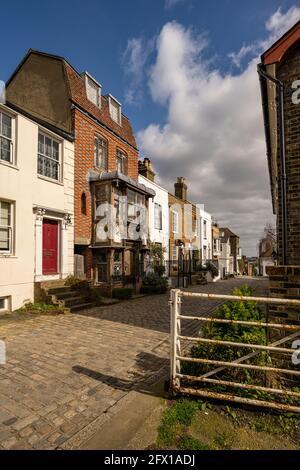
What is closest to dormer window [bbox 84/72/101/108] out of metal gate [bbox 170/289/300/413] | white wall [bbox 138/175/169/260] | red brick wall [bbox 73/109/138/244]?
red brick wall [bbox 73/109/138/244]

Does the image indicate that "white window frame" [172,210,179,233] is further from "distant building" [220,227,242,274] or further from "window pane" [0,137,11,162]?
"distant building" [220,227,242,274]

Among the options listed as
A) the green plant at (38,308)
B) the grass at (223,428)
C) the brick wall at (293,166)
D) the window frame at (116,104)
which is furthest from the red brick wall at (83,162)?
the grass at (223,428)

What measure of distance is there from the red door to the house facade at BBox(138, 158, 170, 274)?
9372 mm

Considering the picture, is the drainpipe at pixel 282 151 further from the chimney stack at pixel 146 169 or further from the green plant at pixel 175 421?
the chimney stack at pixel 146 169

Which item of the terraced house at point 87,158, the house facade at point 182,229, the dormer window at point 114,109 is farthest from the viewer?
the house facade at point 182,229

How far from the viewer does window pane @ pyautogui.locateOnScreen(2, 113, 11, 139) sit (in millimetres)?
9977

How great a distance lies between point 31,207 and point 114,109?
10.5m

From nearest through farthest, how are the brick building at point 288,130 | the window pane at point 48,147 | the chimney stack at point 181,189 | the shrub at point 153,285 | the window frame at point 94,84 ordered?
the brick building at point 288,130
the window pane at point 48,147
the window frame at point 94,84
the shrub at point 153,285
the chimney stack at point 181,189

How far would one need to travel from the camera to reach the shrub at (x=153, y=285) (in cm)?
1632

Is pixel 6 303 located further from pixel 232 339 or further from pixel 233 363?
pixel 233 363

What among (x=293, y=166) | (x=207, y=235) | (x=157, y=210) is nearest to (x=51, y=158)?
(x=293, y=166)

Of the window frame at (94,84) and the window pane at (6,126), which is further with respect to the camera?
the window frame at (94,84)

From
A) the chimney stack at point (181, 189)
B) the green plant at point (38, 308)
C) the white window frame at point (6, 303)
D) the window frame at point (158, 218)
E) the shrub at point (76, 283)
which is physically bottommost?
the green plant at point (38, 308)
